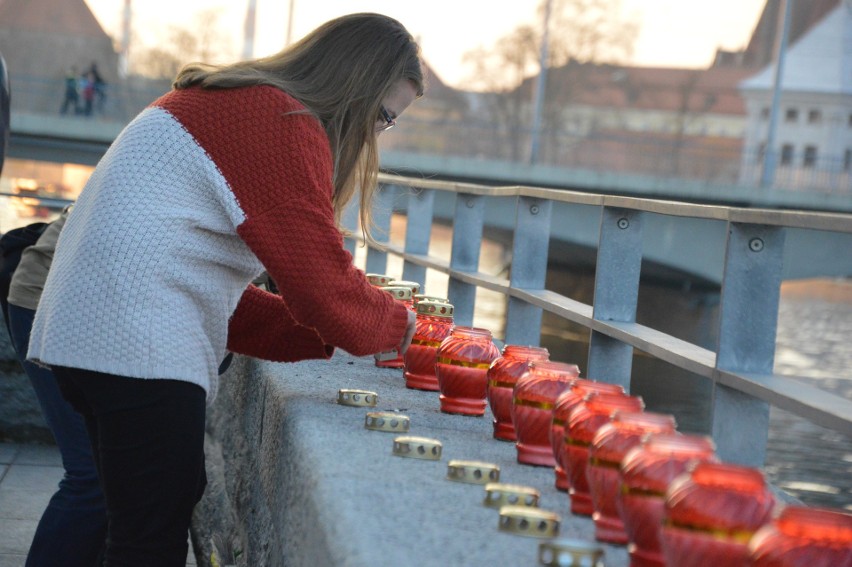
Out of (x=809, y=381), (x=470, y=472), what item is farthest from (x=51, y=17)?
(x=470, y=472)

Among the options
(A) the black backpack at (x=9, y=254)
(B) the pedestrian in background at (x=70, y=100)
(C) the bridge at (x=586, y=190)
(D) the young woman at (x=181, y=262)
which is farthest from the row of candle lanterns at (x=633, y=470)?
(B) the pedestrian in background at (x=70, y=100)

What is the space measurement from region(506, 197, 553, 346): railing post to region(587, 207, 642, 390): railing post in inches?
38.4

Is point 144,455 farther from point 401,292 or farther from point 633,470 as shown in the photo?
point 401,292

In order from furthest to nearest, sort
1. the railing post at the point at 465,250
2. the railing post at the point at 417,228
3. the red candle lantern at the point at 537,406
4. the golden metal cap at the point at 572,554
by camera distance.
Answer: the railing post at the point at 417,228 < the railing post at the point at 465,250 < the red candle lantern at the point at 537,406 < the golden metal cap at the point at 572,554

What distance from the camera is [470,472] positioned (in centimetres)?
220

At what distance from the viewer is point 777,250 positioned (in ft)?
9.11

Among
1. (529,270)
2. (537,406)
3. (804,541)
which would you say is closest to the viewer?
(804,541)

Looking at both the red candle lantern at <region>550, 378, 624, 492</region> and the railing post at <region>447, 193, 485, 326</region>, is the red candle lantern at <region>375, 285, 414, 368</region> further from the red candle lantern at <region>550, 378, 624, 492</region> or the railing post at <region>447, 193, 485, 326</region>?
the railing post at <region>447, 193, 485, 326</region>

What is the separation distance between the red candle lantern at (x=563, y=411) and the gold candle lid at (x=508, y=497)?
8 cm

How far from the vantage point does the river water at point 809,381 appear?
15.2 m

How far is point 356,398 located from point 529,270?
6.18 feet

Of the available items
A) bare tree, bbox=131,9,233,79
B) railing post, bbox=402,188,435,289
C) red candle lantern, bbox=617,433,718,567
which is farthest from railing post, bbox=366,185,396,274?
bare tree, bbox=131,9,233,79

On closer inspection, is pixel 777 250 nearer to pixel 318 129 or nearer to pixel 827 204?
pixel 318 129

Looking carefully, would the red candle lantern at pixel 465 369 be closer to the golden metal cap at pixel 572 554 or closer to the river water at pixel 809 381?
the river water at pixel 809 381
